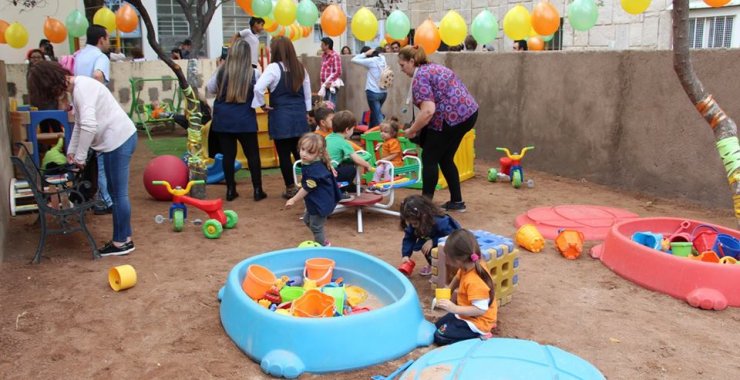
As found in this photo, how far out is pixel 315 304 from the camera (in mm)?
3883

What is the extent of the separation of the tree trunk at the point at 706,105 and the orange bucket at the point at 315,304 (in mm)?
3262

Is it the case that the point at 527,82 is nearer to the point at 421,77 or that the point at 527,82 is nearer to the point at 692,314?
the point at 421,77

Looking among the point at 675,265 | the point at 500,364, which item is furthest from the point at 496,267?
the point at 500,364

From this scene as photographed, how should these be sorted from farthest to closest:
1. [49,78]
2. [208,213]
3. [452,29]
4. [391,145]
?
1. [452,29]
2. [391,145]
3. [208,213]
4. [49,78]

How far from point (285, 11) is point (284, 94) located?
4.81 metres

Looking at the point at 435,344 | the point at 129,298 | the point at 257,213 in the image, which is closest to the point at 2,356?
the point at 129,298

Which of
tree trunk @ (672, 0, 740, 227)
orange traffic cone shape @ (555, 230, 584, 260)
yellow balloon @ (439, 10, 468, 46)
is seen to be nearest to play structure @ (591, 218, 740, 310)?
orange traffic cone shape @ (555, 230, 584, 260)

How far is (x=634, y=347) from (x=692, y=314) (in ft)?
2.34

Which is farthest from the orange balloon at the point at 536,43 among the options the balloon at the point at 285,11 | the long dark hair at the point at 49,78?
the long dark hair at the point at 49,78

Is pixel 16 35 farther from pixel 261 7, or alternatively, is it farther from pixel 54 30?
pixel 261 7

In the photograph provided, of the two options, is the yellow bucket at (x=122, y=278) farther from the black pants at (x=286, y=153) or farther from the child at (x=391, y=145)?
the child at (x=391, y=145)

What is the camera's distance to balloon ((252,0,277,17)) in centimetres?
1025

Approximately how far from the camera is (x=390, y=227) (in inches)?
242

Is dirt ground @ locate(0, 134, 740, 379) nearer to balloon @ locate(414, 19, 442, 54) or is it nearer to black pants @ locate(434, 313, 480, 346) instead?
black pants @ locate(434, 313, 480, 346)
